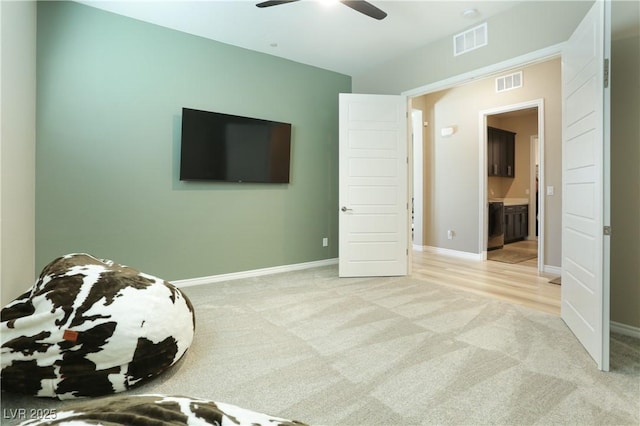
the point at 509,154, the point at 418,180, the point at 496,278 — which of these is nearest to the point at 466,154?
the point at 418,180

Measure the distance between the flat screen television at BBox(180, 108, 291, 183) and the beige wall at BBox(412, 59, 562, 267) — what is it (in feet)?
10.2

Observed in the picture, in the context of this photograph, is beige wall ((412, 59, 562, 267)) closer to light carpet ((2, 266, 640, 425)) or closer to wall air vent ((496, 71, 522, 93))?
wall air vent ((496, 71, 522, 93))

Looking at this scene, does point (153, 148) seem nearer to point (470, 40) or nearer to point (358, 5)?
point (358, 5)

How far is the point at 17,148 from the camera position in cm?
243

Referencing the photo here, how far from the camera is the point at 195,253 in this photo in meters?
3.87

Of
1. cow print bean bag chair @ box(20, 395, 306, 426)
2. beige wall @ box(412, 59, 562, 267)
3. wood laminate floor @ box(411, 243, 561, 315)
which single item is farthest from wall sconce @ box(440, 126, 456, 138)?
cow print bean bag chair @ box(20, 395, 306, 426)

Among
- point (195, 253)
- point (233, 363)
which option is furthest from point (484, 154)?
point (233, 363)

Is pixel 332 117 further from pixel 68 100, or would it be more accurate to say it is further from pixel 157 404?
pixel 157 404

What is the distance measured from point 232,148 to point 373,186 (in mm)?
1850

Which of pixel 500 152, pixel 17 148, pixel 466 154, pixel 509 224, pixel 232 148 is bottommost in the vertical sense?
pixel 509 224

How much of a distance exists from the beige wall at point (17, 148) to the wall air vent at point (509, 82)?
19.1ft

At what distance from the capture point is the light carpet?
5.26ft

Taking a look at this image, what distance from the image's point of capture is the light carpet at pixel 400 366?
1.60 metres

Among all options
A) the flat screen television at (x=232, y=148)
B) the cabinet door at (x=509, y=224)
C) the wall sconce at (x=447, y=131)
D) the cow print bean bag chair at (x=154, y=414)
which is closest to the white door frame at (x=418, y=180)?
the wall sconce at (x=447, y=131)
